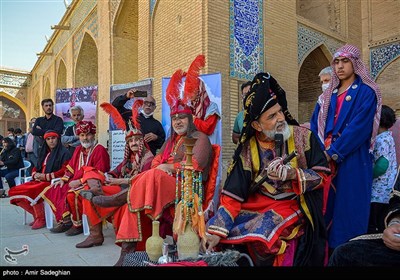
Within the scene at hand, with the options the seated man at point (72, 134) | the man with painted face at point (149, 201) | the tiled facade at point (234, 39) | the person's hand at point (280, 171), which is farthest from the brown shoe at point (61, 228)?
the tiled facade at point (234, 39)

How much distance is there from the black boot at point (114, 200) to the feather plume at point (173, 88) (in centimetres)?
113

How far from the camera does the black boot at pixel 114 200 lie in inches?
131

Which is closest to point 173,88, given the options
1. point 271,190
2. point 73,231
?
point 271,190

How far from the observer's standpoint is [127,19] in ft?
35.2

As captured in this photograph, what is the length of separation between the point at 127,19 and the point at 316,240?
10.1 metres

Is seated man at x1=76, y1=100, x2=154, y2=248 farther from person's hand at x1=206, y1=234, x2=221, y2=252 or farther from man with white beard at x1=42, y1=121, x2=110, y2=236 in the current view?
person's hand at x1=206, y1=234, x2=221, y2=252

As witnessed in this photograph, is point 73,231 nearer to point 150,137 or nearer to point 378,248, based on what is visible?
point 150,137

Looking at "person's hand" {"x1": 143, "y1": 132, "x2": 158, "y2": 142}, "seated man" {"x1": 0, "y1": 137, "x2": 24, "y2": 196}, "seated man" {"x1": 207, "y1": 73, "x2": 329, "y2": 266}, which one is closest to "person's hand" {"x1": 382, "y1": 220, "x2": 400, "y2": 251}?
"seated man" {"x1": 207, "y1": 73, "x2": 329, "y2": 266}

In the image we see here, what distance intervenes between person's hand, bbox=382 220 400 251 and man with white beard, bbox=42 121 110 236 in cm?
352

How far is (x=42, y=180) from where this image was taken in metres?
5.02

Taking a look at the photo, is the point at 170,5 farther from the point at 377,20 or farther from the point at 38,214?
the point at 377,20

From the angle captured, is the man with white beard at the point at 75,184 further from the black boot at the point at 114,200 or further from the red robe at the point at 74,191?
the black boot at the point at 114,200

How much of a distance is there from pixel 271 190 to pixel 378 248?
30.2 inches

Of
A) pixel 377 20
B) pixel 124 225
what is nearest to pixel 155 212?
pixel 124 225
